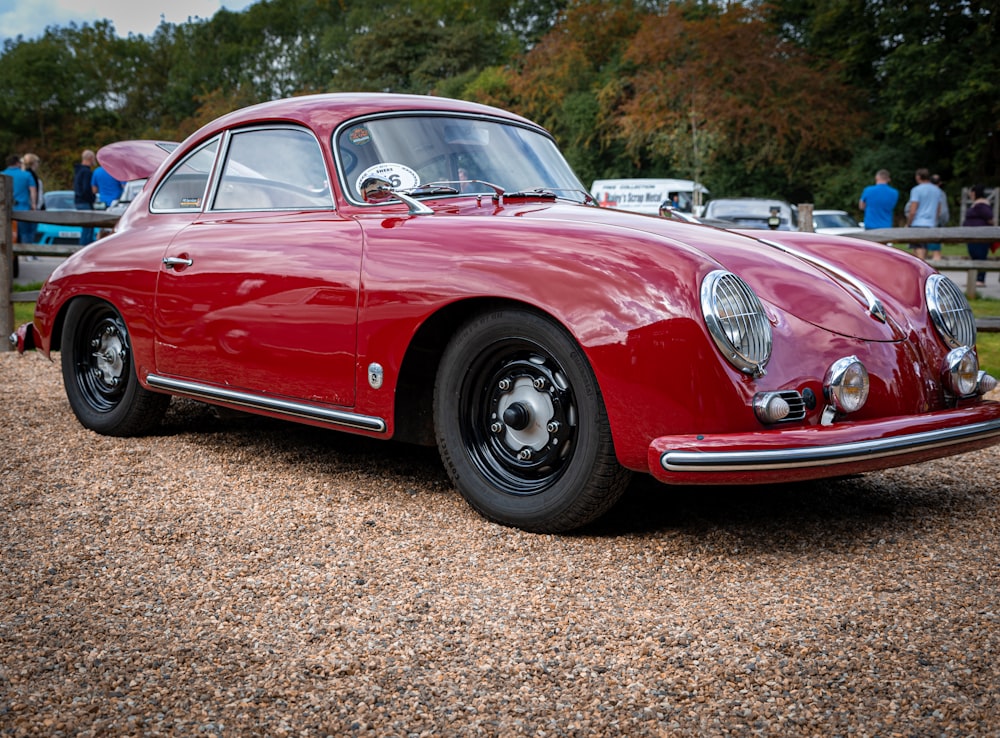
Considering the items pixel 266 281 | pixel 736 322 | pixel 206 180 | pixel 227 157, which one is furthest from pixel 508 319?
pixel 206 180

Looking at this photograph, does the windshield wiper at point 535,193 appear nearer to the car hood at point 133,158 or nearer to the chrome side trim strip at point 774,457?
the chrome side trim strip at point 774,457

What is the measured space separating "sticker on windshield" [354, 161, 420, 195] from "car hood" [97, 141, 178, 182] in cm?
204

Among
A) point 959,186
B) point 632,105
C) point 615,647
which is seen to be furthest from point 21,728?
point 959,186

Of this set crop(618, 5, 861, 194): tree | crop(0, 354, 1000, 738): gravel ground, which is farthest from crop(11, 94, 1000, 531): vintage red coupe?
crop(618, 5, 861, 194): tree

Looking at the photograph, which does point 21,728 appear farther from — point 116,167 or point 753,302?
point 116,167

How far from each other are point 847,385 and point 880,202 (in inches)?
479

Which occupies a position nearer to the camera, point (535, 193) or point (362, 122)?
point (362, 122)

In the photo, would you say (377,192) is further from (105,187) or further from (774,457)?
(105,187)

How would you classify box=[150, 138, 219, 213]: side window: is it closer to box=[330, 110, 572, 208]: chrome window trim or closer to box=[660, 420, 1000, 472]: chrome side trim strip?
box=[330, 110, 572, 208]: chrome window trim

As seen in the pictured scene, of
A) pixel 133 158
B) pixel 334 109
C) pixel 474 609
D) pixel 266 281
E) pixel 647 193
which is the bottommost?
pixel 474 609

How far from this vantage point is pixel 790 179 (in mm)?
33844

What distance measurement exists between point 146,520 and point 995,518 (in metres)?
3.19

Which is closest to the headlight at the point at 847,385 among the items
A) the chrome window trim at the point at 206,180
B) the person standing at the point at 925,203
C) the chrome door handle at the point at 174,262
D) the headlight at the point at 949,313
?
the headlight at the point at 949,313

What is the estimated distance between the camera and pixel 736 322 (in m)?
3.13
